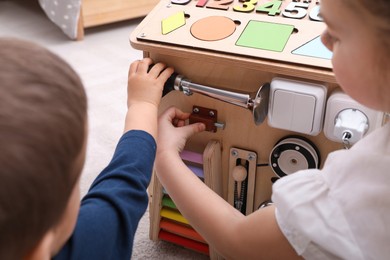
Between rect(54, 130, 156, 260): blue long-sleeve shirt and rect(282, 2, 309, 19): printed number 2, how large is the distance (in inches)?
11.6

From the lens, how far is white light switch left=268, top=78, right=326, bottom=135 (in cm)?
68

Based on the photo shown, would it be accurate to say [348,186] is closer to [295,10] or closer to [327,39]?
[327,39]

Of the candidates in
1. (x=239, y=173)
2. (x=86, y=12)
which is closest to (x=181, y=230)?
(x=239, y=173)

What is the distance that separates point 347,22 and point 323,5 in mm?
35

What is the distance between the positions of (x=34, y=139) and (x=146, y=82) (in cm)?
36

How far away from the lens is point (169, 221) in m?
0.97

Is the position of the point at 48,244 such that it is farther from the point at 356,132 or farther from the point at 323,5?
the point at 356,132

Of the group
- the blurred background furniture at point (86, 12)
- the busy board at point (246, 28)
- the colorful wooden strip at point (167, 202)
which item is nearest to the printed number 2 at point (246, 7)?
the busy board at point (246, 28)

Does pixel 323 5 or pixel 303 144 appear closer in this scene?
pixel 323 5

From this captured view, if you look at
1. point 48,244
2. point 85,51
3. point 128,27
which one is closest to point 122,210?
point 48,244

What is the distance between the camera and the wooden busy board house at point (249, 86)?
685 mm

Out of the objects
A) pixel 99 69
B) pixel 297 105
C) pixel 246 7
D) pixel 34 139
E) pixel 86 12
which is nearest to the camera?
pixel 34 139

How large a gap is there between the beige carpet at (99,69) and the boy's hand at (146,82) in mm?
387

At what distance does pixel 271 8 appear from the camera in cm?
79
